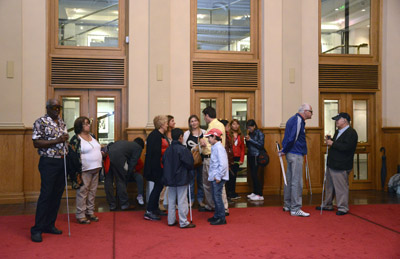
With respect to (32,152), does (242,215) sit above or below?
below

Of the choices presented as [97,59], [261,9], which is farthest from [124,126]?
[261,9]

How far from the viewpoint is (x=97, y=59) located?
9.00 m

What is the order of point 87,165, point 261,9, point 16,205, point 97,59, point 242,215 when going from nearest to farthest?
point 87,165 → point 242,215 → point 16,205 → point 97,59 → point 261,9

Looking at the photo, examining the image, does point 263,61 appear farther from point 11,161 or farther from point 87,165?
point 11,161

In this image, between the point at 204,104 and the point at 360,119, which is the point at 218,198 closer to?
the point at 204,104

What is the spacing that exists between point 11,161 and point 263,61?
578cm

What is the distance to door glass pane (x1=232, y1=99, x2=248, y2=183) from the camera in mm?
9516

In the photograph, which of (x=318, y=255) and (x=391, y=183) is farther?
(x=391, y=183)

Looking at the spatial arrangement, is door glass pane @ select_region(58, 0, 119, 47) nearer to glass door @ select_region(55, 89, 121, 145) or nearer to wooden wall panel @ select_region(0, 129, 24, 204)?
glass door @ select_region(55, 89, 121, 145)

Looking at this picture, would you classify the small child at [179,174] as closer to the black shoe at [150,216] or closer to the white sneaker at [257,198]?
the black shoe at [150,216]

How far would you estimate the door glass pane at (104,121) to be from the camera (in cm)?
912

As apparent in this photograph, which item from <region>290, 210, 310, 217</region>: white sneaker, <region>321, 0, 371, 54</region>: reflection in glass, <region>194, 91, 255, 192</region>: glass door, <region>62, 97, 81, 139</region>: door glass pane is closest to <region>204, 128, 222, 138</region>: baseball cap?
<region>290, 210, 310, 217</region>: white sneaker

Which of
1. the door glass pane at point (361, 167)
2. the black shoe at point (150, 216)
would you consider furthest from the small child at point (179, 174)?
the door glass pane at point (361, 167)

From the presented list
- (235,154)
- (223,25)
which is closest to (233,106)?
(235,154)
